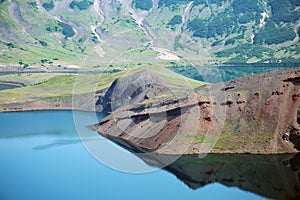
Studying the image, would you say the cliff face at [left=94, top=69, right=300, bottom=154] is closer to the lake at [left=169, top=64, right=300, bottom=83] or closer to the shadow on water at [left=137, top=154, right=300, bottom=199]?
the shadow on water at [left=137, top=154, right=300, bottom=199]

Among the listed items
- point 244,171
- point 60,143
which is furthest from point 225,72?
point 244,171

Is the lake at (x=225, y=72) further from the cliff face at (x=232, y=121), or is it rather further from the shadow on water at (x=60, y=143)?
the shadow on water at (x=60, y=143)

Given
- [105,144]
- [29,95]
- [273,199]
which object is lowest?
[29,95]

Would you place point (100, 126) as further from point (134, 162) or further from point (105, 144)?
point (134, 162)

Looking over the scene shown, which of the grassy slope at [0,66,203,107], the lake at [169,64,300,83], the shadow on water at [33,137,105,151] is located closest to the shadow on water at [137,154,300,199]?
the shadow on water at [33,137,105,151]

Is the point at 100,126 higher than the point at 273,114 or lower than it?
lower

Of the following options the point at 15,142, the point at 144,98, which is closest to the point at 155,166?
the point at 15,142
